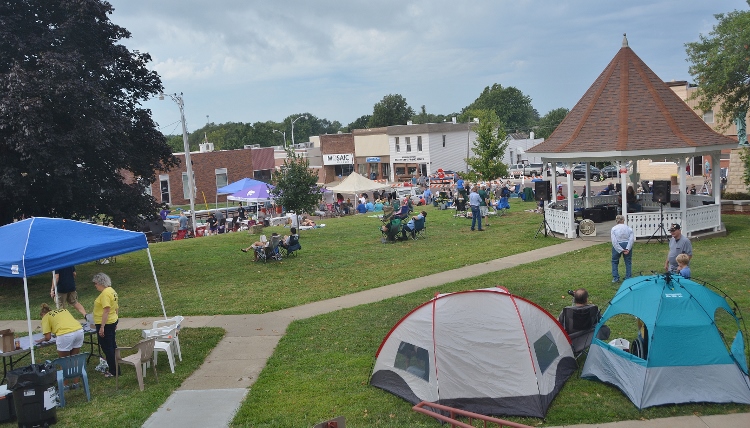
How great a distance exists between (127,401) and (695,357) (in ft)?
25.8

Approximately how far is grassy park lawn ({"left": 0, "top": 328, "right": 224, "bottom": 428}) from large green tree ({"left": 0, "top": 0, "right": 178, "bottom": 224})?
6.60 meters

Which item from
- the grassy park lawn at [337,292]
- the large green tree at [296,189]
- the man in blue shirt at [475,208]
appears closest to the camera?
the grassy park lawn at [337,292]

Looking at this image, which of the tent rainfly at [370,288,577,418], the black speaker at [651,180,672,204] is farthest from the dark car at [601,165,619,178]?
the tent rainfly at [370,288,577,418]

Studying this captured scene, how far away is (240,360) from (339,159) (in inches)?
2355

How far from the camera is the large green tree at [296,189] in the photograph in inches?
1040

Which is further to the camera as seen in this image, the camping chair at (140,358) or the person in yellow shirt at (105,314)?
the person in yellow shirt at (105,314)

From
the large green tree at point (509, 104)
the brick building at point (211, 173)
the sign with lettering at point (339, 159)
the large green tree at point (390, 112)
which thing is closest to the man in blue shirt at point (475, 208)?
the brick building at point (211, 173)

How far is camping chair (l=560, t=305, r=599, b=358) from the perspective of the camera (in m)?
10.1

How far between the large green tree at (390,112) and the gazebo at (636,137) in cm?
8167

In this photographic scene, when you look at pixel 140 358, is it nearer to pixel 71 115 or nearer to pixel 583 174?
pixel 71 115

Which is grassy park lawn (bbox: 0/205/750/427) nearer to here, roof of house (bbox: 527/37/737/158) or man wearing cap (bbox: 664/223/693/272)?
man wearing cap (bbox: 664/223/693/272)

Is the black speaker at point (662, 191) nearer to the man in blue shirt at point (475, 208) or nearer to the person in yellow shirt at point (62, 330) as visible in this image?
the man in blue shirt at point (475, 208)

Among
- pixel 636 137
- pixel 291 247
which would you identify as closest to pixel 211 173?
pixel 291 247

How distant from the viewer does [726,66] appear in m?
23.9
